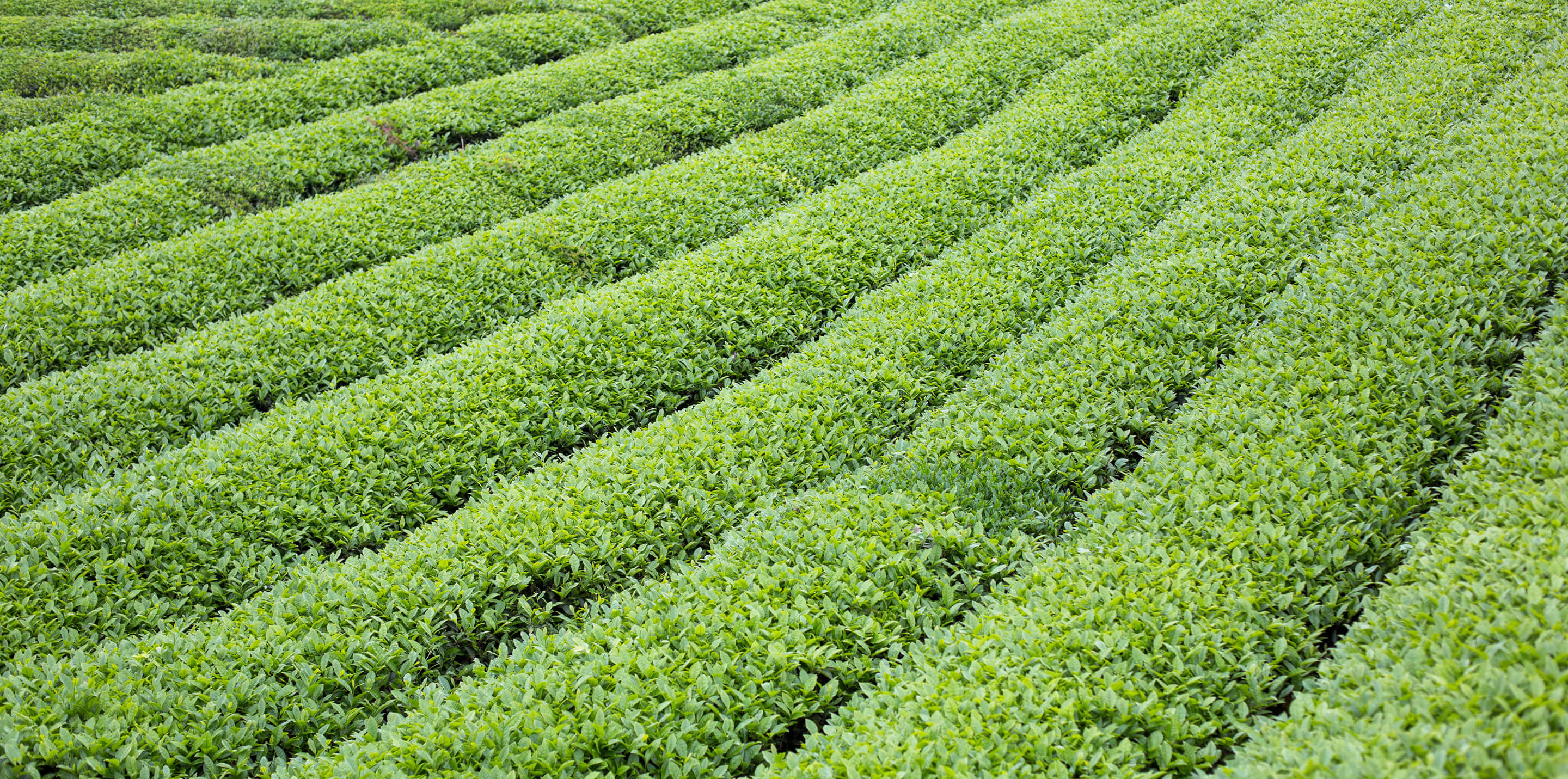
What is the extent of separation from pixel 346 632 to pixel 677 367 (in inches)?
157

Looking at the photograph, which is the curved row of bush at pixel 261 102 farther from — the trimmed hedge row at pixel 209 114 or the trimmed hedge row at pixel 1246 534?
the trimmed hedge row at pixel 1246 534

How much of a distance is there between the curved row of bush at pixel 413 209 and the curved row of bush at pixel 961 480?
740 cm

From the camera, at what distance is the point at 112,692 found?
5.62 metres

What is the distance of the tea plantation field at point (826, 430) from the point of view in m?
4.85

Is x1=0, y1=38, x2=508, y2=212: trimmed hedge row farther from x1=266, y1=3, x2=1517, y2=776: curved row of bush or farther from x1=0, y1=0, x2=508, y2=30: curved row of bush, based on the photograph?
x1=266, y1=3, x2=1517, y2=776: curved row of bush

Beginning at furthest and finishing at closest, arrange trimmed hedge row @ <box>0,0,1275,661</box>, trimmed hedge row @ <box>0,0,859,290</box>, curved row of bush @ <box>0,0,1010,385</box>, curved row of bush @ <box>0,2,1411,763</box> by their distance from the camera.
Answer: trimmed hedge row @ <box>0,0,859,290</box> < curved row of bush @ <box>0,0,1010,385</box> < trimmed hedge row @ <box>0,0,1275,661</box> < curved row of bush @ <box>0,2,1411,763</box>

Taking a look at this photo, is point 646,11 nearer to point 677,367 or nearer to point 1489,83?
point 677,367

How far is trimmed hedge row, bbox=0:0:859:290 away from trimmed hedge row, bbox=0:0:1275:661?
18.8 feet

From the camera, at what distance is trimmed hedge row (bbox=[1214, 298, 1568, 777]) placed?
142 inches

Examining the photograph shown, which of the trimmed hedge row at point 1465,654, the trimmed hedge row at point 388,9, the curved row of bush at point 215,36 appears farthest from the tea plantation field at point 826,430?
the trimmed hedge row at point 388,9

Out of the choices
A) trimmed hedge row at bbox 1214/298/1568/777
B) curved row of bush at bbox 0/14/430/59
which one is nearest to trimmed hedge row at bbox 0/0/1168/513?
trimmed hedge row at bbox 1214/298/1568/777

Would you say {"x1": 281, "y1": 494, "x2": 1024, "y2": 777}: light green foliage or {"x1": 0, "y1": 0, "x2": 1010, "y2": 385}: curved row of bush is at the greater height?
{"x1": 0, "y1": 0, "x2": 1010, "y2": 385}: curved row of bush

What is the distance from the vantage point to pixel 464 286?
34.7ft

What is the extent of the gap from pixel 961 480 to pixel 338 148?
1180 cm
